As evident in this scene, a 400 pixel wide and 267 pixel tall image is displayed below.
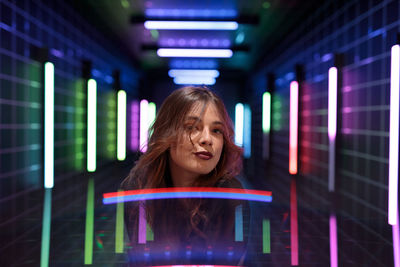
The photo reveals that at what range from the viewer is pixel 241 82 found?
44.1ft

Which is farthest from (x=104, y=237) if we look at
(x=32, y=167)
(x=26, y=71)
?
(x=26, y=71)

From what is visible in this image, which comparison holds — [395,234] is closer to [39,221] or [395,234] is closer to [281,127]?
[39,221]

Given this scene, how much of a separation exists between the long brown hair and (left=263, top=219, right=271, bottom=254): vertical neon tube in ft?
5.35

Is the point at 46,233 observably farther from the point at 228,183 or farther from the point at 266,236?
the point at 228,183

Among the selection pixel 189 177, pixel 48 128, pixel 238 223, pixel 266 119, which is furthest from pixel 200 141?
pixel 266 119

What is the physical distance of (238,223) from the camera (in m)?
1.00

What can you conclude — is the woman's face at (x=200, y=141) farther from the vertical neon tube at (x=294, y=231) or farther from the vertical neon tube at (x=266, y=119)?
the vertical neon tube at (x=266, y=119)

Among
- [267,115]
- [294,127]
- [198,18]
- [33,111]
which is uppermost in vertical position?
[198,18]

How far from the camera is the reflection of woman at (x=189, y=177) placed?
2.86ft

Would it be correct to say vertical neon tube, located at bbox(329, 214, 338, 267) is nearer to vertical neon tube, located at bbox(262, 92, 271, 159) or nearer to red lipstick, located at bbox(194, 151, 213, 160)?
red lipstick, located at bbox(194, 151, 213, 160)

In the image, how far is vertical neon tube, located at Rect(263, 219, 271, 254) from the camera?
2482mm

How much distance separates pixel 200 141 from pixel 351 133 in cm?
402

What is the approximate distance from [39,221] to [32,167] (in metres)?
1.30

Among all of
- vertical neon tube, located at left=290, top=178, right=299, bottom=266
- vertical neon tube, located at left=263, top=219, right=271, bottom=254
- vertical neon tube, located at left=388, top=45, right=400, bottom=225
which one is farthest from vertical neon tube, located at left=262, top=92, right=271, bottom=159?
vertical neon tube, located at left=388, top=45, right=400, bottom=225
